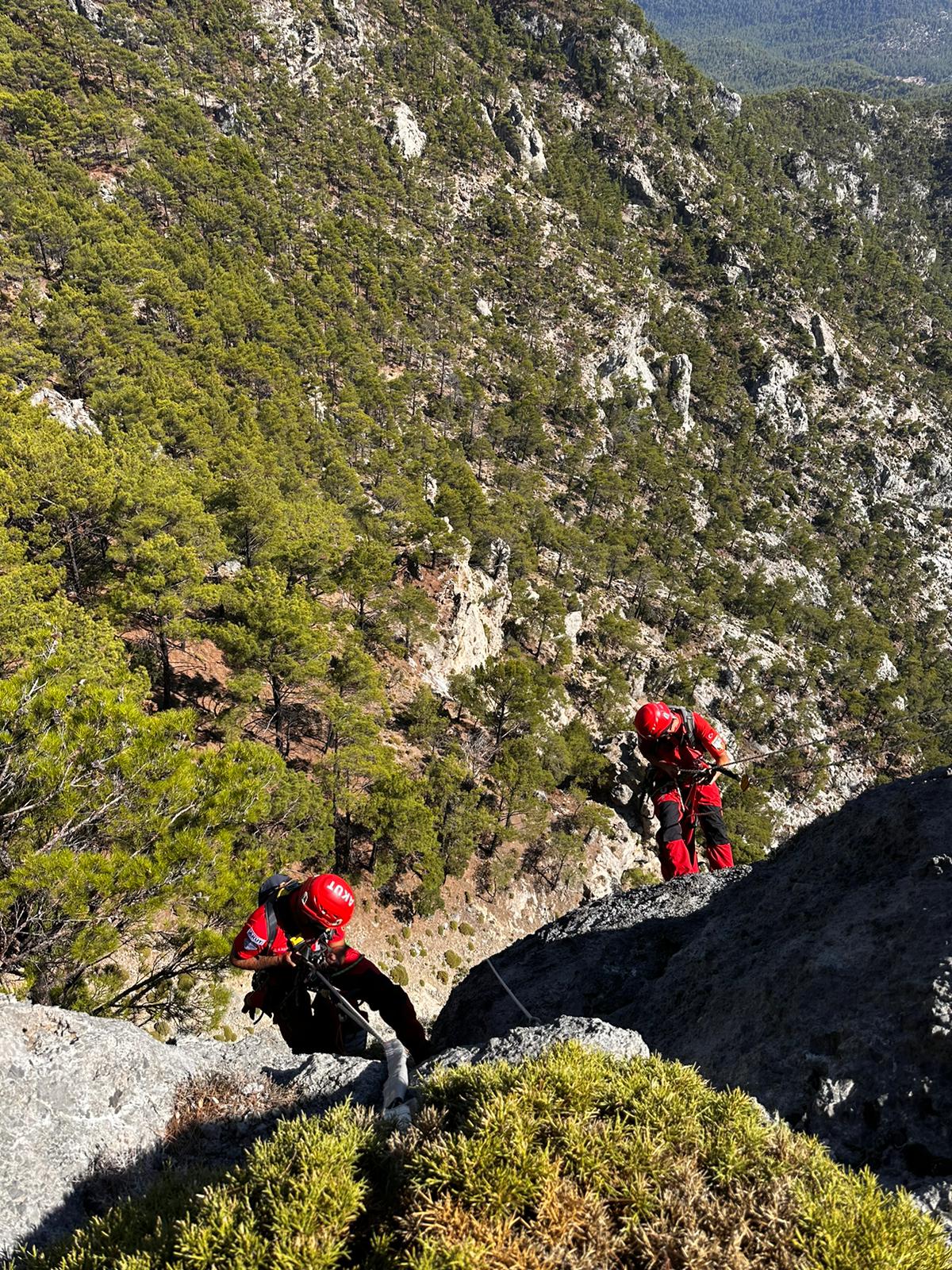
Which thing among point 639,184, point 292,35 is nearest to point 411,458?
point 292,35

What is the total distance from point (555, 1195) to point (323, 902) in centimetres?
343

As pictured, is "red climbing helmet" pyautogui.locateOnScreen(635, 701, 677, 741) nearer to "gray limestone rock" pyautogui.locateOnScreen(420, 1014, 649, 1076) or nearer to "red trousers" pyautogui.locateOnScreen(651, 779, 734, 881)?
"red trousers" pyautogui.locateOnScreen(651, 779, 734, 881)

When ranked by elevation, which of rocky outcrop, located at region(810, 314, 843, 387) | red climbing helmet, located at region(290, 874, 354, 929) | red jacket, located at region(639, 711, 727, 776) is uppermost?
rocky outcrop, located at region(810, 314, 843, 387)

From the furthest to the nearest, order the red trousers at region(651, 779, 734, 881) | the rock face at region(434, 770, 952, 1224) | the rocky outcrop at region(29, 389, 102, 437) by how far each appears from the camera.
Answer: the rocky outcrop at region(29, 389, 102, 437) < the red trousers at region(651, 779, 734, 881) < the rock face at region(434, 770, 952, 1224)

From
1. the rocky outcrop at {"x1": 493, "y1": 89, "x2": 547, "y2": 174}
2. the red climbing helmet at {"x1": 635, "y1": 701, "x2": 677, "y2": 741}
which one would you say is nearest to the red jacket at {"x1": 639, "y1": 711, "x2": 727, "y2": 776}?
the red climbing helmet at {"x1": 635, "y1": 701, "x2": 677, "y2": 741}

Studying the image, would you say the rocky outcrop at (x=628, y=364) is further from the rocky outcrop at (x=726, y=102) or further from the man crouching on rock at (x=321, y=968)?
the man crouching on rock at (x=321, y=968)

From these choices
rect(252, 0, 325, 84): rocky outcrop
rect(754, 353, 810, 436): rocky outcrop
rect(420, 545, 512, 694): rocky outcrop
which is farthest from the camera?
rect(754, 353, 810, 436): rocky outcrop

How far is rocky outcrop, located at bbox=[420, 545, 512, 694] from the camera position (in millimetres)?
32312

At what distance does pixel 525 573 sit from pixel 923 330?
102 meters

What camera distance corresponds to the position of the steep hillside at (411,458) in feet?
38.2

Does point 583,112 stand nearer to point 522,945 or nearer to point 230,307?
point 230,307

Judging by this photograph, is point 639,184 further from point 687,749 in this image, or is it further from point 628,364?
point 687,749

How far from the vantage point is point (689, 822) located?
24.7 ft

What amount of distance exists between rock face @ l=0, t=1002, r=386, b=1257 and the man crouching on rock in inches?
27.8
